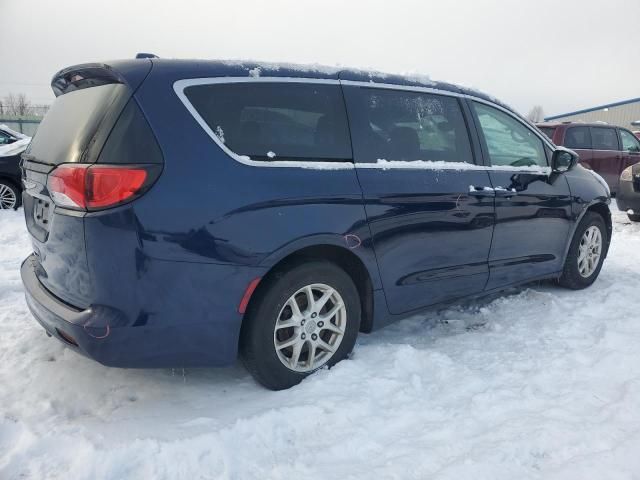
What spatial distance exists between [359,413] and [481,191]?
1.82 metres

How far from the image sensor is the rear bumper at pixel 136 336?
230 cm

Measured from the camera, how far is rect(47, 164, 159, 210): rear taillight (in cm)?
223

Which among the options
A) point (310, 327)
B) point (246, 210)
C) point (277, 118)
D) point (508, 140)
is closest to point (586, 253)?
point (508, 140)

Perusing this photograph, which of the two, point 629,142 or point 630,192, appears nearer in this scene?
point 630,192

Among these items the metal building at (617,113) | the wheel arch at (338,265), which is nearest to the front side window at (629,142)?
the wheel arch at (338,265)

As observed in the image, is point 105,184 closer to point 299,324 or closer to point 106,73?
point 106,73

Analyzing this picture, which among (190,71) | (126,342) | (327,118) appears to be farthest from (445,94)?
(126,342)

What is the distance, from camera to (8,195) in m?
8.34

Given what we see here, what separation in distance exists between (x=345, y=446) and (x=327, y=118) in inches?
68.2

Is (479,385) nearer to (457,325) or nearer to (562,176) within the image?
(457,325)

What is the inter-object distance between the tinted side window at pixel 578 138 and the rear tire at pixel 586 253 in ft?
19.7

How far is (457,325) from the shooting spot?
3887 mm

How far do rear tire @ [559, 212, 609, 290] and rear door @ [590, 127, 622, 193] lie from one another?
21.3ft

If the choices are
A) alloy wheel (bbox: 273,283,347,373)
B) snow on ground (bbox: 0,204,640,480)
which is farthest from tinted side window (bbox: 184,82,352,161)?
snow on ground (bbox: 0,204,640,480)
